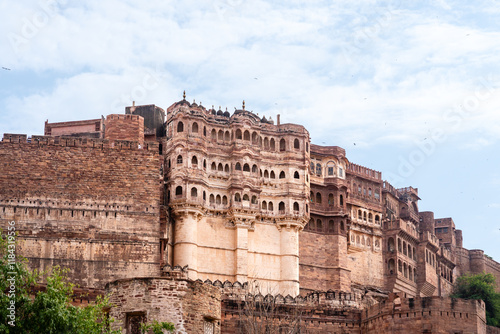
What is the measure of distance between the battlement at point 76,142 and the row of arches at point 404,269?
2534 centimetres

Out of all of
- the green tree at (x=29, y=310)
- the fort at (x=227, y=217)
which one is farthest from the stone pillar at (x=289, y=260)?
the green tree at (x=29, y=310)

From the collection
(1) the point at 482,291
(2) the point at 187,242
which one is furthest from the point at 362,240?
(2) the point at 187,242

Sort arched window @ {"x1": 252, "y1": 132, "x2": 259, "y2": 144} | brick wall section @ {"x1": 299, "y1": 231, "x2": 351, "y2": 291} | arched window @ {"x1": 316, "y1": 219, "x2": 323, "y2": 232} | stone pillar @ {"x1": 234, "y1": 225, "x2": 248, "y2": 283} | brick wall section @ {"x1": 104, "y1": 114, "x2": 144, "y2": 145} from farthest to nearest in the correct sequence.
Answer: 1. arched window @ {"x1": 316, "y1": 219, "x2": 323, "y2": 232}
2. brick wall section @ {"x1": 299, "y1": 231, "x2": 351, "y2": 291}
3. arched window @ {"x1": 252, "y1": 132, "x2": 259, "y2": 144}
4. stone pillar @ {"x1": 234, "y1": 225, "x2": 248, "y2": 283}
5. brick wall section @ {"x1": 104, "y1": 114, "x2": 144, "y2": 145}

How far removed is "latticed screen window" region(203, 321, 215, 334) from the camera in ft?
105

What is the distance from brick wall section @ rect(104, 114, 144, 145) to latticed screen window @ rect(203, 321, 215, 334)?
25379 mm

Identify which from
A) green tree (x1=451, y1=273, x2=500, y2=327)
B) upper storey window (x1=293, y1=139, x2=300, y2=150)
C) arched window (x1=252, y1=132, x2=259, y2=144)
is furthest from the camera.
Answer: green tree (x1=451, y1=273, x2=500, y2=327)

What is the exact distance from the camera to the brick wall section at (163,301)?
1214 inches

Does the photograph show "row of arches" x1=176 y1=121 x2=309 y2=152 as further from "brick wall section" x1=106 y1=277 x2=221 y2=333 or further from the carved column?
"brick wall section" x1=106 y1=277 x2=221 y2=333

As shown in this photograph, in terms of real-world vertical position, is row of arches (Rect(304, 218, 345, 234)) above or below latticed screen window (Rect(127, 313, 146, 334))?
above

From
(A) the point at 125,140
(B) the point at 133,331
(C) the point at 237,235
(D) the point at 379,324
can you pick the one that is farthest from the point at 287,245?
(B) the point at 133,331

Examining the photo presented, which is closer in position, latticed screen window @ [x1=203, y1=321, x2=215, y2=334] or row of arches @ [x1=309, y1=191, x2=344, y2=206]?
latticed screen window @ [x1=203, y1=321, x2=215, y2=334]

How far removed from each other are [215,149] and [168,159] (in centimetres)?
321

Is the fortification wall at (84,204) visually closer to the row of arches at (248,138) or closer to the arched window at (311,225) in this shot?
the row of arches at (248,138)

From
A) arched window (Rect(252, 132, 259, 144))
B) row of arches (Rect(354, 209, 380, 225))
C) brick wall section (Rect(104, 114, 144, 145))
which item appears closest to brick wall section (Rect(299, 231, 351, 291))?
row of arches (Rect(354, 209, 380, 225))
